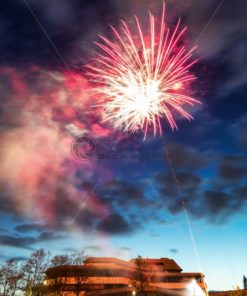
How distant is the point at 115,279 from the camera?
246 feet

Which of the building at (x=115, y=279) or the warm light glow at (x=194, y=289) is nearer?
the building at (x=115, y=279)

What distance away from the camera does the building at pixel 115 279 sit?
61.6 m

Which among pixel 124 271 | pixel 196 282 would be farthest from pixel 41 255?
pixel 196 282

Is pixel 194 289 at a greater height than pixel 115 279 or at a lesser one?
lesser

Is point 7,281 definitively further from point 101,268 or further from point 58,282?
point 101,268

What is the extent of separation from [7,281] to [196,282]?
60.5 metres

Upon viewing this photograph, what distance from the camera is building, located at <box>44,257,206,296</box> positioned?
61612 millimetres

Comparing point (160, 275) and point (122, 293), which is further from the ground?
point (160, 275)

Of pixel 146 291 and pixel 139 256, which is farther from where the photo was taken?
pixel 139 256

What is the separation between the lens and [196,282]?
90.1m

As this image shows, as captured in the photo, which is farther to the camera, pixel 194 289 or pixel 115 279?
pixel 194 289

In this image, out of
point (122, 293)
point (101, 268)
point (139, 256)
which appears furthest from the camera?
point (101, 268)

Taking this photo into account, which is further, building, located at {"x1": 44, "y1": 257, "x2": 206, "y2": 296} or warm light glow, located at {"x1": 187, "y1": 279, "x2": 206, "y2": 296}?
warm light glow, located at {"x1": 187, "y1": 279, "x2": 206, "y2": 296}

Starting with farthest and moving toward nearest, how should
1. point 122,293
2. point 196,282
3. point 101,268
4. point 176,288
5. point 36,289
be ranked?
1. point 196,282
2. point 176,288
3. point 101,268
4. point 122,293
5. point 36,289
